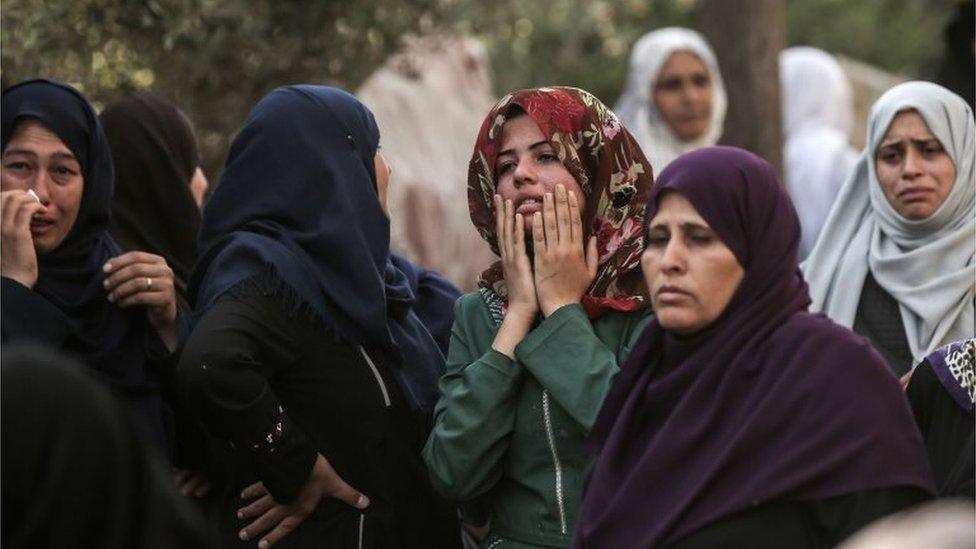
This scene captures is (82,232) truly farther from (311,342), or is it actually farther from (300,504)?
(300,504)

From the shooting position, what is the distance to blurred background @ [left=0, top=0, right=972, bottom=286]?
753 cm

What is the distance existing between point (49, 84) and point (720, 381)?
233cm

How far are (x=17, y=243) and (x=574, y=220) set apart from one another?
4.76 feet

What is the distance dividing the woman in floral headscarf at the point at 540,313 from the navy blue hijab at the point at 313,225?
10.4 inches

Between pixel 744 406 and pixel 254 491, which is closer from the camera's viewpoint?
pixel 744 406

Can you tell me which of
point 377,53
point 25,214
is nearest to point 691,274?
point 25,214

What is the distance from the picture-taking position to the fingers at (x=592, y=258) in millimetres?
4734

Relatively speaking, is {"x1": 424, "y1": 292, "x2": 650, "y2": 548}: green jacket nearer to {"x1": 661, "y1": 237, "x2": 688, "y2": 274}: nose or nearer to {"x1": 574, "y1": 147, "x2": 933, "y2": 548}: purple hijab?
{"x1": 574, "y1": 147, "x2": 933, "y2": 548}: purple hijab

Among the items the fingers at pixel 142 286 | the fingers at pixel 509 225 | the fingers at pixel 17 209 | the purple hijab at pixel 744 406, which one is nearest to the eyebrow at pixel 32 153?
the fingers at pixel 17 209

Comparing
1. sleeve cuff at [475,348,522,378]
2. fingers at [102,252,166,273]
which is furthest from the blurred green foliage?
sleeve cuff at [475,348,522,378]

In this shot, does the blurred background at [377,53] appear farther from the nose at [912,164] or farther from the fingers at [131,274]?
the nose at [912,164]

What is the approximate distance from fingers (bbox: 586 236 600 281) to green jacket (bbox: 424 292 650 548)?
0.47ft

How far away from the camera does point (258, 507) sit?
4.92 m

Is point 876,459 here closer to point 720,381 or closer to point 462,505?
point 720,381
